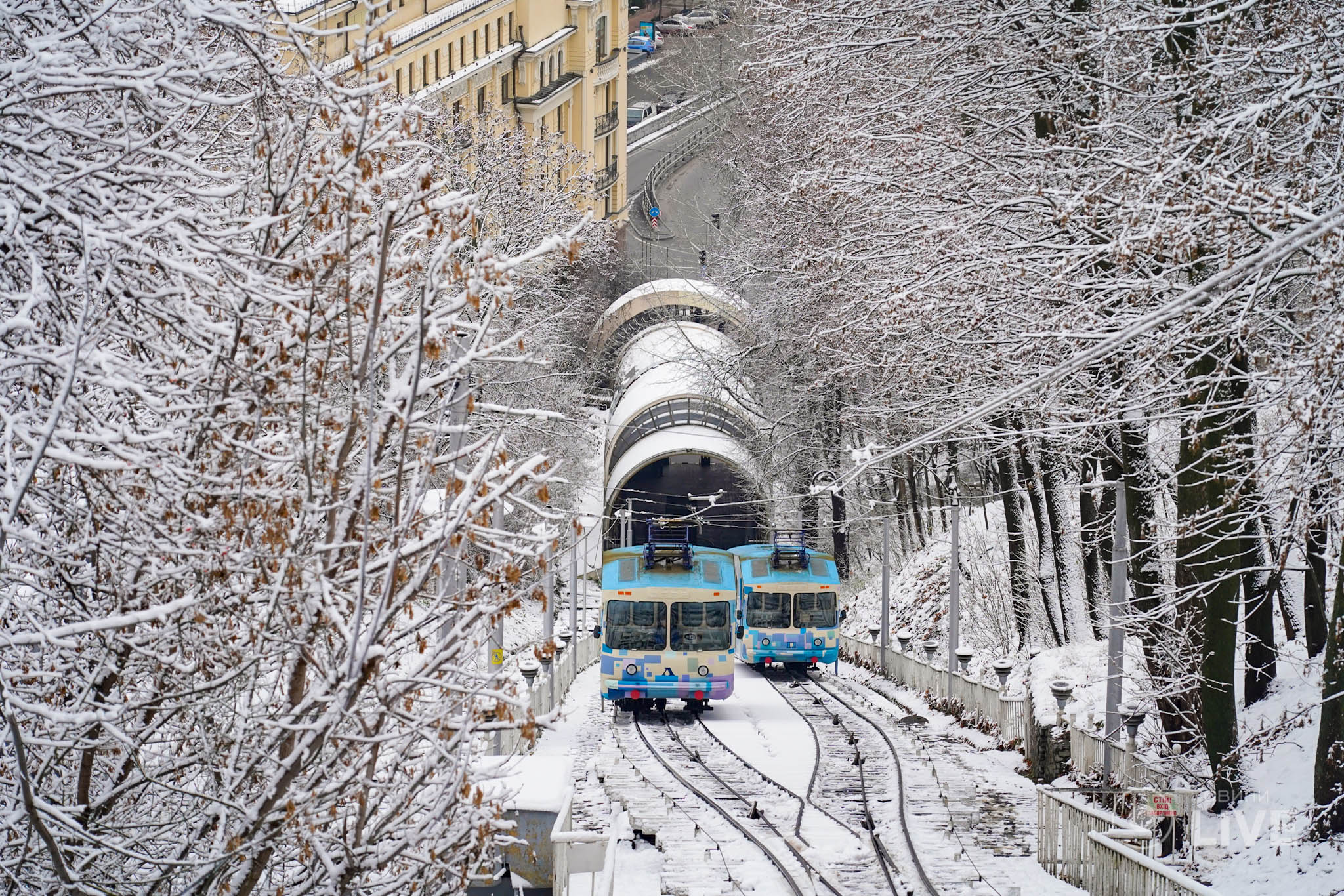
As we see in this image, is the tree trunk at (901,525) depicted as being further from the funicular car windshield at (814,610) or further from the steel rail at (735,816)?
the steel rail at (735,816)

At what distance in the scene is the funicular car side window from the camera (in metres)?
30.4

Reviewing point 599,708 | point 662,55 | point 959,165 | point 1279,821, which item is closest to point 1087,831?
point 1279,821

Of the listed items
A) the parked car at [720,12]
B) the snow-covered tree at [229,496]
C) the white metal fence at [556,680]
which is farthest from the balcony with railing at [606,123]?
the snow-covered tree at [229,496]

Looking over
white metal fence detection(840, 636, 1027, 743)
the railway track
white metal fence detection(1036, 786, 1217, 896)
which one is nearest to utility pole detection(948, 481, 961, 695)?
white metal fence detection(840, 636, 1027, 743)

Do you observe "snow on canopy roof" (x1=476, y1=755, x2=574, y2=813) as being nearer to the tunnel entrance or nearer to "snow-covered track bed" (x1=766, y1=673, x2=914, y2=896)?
"snow-covered track bed" (x1=766, y1=673, x2=914, y2=896)

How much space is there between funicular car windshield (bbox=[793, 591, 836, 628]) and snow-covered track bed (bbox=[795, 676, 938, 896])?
51.1 inches

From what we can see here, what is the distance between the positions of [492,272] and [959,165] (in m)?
14.0

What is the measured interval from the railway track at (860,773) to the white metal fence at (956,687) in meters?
1.58

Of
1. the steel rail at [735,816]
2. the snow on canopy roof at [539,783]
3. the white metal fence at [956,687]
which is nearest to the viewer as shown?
the snow on canopy roof at [539,783]

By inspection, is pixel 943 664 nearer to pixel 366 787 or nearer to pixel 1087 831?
pixel 1087 831

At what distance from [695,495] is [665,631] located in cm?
2348

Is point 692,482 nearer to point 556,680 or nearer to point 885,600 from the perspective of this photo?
point 885,600

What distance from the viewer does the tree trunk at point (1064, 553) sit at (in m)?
26.6

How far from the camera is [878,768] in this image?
958 inches
